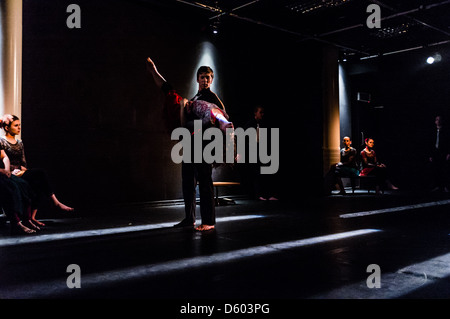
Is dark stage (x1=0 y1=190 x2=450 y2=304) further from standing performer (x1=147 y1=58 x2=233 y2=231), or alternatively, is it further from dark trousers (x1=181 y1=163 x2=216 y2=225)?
standing performer (x1=147 y1=58 x2=233 y2=231)

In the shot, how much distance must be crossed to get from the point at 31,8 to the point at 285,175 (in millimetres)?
5371

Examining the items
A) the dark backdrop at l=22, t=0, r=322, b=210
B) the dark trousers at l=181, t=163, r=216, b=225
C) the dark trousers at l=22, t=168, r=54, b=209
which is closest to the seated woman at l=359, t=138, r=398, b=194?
the dark backdrop at l=22, t=0, r=322, b=210

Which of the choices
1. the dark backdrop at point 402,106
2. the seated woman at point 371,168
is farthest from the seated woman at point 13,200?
the dark backdrop at point 402,106

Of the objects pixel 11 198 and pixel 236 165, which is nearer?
pixel 11 198

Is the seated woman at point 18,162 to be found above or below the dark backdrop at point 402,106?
below

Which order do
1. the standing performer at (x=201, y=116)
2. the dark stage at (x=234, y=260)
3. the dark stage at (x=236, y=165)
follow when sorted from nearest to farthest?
the dark stage at (x=234, y=260)
the dark stage at (x=236, y=165)
the standing performer at (x=201, y=116)

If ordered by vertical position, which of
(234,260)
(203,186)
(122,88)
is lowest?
(234,260)

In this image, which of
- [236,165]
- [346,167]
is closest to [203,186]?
[236,165]

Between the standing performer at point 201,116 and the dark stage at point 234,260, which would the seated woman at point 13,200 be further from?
the standing performer at point 201,116

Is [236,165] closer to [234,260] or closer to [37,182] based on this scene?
[37,182]

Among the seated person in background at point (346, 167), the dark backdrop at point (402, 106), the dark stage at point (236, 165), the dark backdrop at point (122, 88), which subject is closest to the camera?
the dark stage at point (236, 165)

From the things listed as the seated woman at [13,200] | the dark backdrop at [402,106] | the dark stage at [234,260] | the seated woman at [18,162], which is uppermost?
the dark backdrop at [402,106]

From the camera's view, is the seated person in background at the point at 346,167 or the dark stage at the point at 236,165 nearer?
the dark stage at the point at 236,165

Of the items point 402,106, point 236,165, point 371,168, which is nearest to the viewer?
point 236,165
